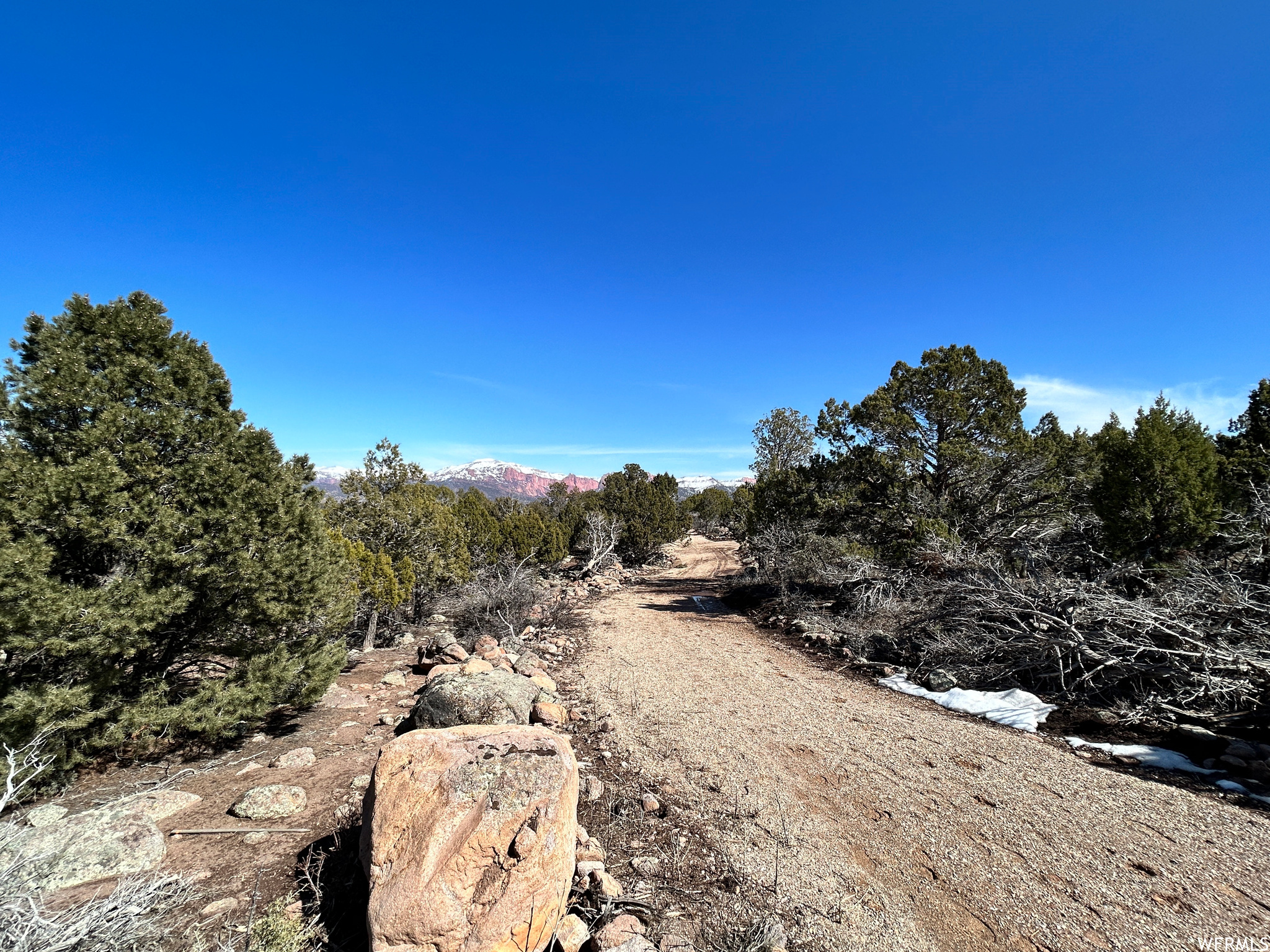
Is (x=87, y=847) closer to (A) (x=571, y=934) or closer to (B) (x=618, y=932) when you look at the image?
(A) (x=571, y=934)

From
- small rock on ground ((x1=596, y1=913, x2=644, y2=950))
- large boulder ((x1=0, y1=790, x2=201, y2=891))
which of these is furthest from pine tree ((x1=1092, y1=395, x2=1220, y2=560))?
large boulder ((x1=0, y1=790, x2=201, y2=891))

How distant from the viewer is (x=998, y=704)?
7172 mm

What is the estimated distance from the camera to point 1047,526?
11453 millimetres

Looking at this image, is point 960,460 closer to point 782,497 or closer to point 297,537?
point 782,497

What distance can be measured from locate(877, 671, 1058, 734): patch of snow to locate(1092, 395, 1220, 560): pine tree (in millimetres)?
4108

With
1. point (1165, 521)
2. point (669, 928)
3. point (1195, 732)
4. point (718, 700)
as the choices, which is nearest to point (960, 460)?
point (1165, 521)

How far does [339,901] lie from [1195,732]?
901cm

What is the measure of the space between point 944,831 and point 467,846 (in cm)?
423

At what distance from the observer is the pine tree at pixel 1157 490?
323 inches

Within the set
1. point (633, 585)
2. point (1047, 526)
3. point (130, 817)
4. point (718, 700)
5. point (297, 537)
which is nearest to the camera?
point (130, 817)

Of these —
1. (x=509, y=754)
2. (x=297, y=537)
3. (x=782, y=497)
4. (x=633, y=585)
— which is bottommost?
(x=633, y=585)

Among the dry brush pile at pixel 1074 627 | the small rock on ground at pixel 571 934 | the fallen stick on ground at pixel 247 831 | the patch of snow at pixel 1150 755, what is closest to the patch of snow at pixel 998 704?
the dry brush pile at pixel 1074 627

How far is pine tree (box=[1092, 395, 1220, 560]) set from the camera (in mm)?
8195

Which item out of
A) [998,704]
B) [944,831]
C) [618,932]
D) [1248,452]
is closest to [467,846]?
[618,932]
